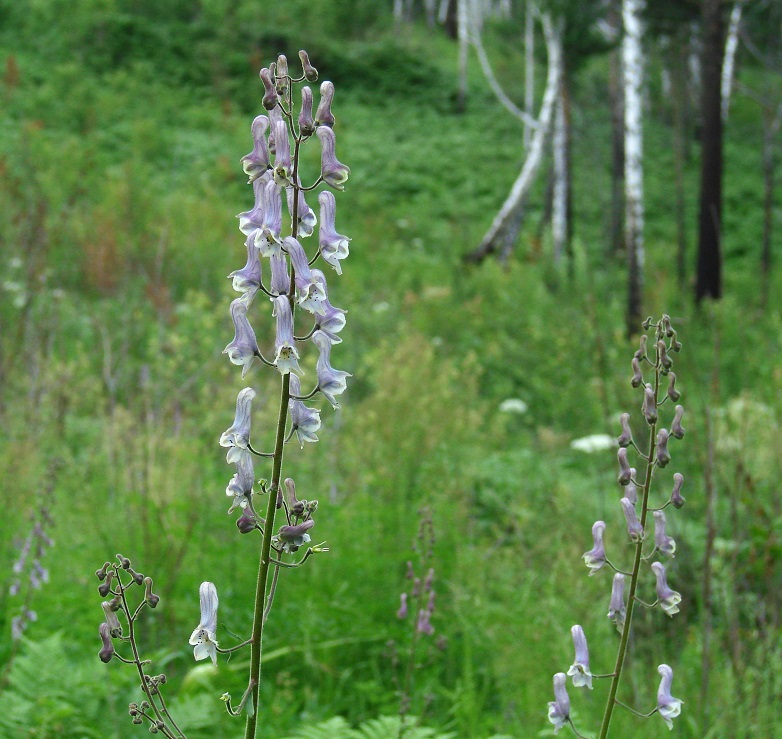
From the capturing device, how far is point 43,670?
2.54 m

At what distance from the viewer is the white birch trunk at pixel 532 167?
49.5 ft

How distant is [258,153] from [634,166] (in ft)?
37.9

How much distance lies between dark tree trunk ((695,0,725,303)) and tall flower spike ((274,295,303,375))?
12104 mm

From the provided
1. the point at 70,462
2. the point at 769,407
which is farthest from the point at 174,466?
the point at 769,407

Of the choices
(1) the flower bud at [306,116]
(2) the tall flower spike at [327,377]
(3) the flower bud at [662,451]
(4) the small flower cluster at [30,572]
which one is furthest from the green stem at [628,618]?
(4) the small flower cluster at [30,572]

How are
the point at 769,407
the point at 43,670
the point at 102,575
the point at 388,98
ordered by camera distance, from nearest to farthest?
the point at 102,575
the point at 43,670
the point at 769,407
the point at 388,98

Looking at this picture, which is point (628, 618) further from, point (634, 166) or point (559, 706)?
point (634, 166)

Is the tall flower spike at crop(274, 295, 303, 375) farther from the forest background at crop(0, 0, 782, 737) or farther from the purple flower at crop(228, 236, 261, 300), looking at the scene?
the forest background at crop(0, 0, 782, 737)

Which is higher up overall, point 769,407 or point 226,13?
point 226,13

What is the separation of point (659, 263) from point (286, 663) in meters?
14.4

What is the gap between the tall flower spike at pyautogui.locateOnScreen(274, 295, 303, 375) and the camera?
1.29m

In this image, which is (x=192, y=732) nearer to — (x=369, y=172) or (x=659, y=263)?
(x=659, y=263)

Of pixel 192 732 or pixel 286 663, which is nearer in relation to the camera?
pixel 192 732

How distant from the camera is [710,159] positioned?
1270cm
